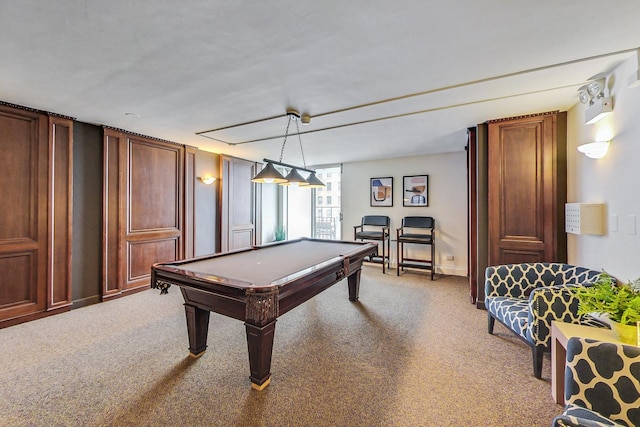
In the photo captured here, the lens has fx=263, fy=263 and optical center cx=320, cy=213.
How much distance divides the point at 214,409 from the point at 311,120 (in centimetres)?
312

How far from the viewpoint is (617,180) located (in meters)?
2.19

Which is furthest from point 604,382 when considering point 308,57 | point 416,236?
point 416,236

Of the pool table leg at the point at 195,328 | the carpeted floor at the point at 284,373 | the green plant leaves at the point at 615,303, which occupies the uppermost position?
the green plant leaves at the point at 615,303

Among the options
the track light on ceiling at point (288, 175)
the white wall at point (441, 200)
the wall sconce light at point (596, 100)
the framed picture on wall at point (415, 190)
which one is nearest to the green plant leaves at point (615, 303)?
the wall sconce light at point (596, 100)

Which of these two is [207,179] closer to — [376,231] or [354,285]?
[354,285]

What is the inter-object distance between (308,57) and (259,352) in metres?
2.27

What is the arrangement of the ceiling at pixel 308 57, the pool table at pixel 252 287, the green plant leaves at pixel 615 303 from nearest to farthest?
the green plant leaves at pixel 615 303, the ceiling at pixel 308 57, the pool table at pixel 252 287

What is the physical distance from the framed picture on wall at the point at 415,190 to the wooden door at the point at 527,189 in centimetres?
214

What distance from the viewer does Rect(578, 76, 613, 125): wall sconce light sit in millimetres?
2262

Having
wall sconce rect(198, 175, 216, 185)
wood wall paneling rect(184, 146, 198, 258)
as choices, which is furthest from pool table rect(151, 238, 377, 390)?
wall sconce rect(198, 175, 216, 185)

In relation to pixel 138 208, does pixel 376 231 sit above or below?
below

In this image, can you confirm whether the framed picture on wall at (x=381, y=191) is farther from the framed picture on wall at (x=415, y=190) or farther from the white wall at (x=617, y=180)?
the white wall at (x=617, y=180)

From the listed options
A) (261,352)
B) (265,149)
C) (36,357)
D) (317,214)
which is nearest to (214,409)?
(261,352)

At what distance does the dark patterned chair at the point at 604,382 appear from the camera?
3.84 feet
